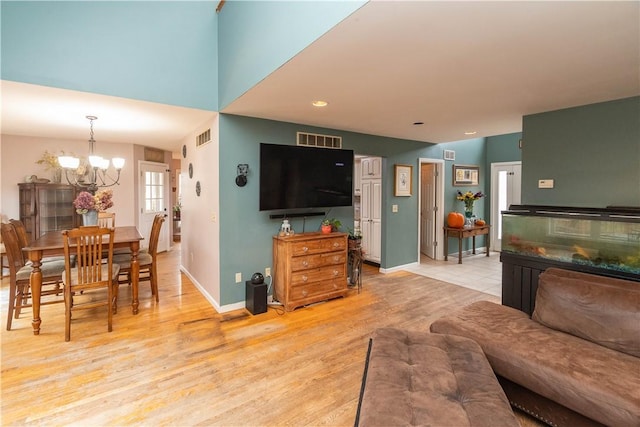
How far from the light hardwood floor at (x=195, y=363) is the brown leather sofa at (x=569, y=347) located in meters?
0.99

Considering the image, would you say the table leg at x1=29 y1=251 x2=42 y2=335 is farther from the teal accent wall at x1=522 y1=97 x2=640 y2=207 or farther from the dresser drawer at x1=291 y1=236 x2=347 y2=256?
the teal accent wall at x1=522 y1=97 x2=640 y2=207

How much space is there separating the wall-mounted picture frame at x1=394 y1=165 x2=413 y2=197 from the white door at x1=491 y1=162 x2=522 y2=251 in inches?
108

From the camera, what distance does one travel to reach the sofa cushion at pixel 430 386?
1.28 meters

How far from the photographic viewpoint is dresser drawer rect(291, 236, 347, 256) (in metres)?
3.61

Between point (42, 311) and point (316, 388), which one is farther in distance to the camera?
point (42, 311)

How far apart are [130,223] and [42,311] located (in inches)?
102

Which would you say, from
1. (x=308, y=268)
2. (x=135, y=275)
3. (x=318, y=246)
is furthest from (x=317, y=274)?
(x=135, y=275)

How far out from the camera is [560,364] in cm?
167

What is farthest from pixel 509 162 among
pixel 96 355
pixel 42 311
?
pixel 42 311

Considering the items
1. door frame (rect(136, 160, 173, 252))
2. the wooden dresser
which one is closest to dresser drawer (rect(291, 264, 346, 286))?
the wooden dresser

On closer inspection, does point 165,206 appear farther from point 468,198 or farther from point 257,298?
point 468,198

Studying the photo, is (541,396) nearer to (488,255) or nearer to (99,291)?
(99,291)

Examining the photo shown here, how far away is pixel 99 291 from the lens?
4.18 metres

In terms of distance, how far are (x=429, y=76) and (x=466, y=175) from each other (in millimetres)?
4789
